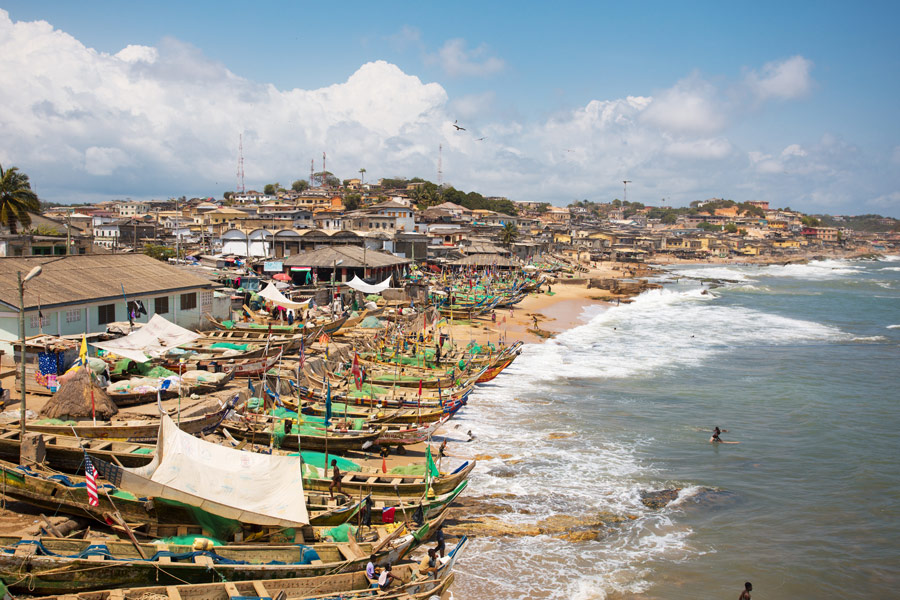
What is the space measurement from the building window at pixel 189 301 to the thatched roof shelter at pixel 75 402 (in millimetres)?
12864

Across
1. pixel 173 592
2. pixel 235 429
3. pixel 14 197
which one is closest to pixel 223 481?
pixel 173 592

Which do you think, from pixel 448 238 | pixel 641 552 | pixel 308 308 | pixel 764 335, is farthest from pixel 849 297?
pixel 641 552

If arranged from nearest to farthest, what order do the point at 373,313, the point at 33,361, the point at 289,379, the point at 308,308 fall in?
the point at 33,361 → the point at 289,379 → the point at 308,308 → the point at 373,313

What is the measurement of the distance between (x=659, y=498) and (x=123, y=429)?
13.8 m

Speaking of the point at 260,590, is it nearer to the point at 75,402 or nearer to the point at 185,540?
the point at 185,540

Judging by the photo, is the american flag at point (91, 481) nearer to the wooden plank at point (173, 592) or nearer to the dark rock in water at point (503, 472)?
the wooden plank at point (173, 592)

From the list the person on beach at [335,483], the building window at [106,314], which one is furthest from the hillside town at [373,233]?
the person on beach at [335,483]

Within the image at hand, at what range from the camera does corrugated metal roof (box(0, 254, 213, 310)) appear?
2170cm

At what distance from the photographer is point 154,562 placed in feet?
34.1

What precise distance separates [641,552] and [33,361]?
18283 mm

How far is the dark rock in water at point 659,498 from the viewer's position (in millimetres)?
17078

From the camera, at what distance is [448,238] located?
78.6 meters

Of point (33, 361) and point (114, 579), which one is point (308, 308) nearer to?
point (33, 361)

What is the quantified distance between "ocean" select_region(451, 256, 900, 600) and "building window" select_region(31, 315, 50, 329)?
571 inches
